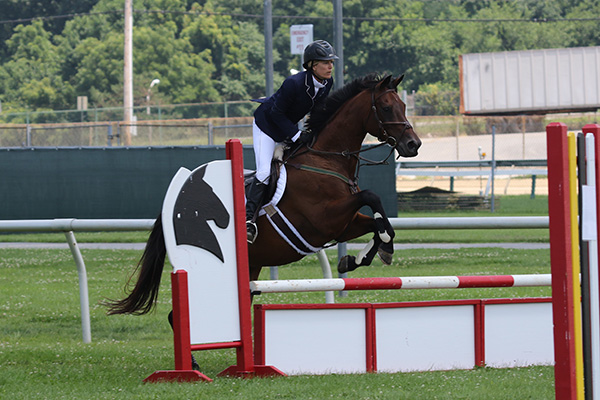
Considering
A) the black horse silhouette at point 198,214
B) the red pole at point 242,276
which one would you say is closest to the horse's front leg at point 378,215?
the red pole at point 242,276

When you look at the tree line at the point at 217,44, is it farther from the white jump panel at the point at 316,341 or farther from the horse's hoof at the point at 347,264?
the white jump panel at the point at 316,341

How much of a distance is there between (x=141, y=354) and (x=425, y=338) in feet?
7.25

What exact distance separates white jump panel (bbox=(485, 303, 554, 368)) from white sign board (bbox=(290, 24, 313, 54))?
13459 millimetres

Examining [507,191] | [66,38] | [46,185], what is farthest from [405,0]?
[46,185]

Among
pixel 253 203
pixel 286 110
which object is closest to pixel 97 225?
pixel 253 203

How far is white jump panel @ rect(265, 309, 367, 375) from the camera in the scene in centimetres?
614

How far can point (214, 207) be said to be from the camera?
589cm

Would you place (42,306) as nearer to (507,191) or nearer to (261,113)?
(261,113)

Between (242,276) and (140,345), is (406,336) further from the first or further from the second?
(140,345)

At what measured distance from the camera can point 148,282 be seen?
689 centimetres

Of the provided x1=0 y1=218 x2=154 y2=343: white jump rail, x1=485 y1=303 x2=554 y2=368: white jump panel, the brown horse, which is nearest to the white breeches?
the brown horse

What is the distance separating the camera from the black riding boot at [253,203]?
6816 millimetres

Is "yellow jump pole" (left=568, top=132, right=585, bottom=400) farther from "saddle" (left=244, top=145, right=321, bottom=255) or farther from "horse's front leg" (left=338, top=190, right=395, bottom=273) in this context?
"saddle" (left=244, top=145, right=321, bottom=255)

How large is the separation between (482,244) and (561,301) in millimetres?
14563
